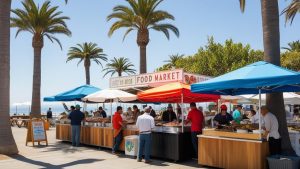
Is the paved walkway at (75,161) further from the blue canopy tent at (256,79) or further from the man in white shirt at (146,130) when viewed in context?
the blue canopy tent at (256,79)

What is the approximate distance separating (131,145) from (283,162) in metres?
5.55

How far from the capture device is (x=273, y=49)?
1061cm

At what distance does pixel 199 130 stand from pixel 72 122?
6891 millimetres

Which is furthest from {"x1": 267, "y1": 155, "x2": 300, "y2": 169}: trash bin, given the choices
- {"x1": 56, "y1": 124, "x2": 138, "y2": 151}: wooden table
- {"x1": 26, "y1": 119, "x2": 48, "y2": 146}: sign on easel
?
A: {"x1": 26, "y1": 119, "x2": 48, "y2": 146}: sign on easel

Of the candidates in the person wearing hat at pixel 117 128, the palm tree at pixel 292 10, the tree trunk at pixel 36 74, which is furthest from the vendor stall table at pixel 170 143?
the tree trunk at pixel 36 74

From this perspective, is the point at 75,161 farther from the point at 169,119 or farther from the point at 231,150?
the point at 169,119

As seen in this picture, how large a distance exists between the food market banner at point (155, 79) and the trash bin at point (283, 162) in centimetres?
691

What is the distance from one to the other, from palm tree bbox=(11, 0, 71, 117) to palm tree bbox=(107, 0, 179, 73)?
5.15m

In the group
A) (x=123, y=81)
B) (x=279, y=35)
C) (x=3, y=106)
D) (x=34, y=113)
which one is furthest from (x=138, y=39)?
(x=279, y=35)

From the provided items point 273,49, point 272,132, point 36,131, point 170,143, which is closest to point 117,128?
point 170,143

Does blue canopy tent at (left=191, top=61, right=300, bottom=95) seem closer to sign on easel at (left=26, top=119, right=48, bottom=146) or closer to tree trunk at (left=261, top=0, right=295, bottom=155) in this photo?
tree trunk at (left=261, top=0, right=295, bottom=155)

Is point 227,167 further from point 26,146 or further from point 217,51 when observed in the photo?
point 217,51

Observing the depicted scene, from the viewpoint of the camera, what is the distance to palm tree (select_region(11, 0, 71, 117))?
28328 mm

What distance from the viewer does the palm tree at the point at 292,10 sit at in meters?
19.6
